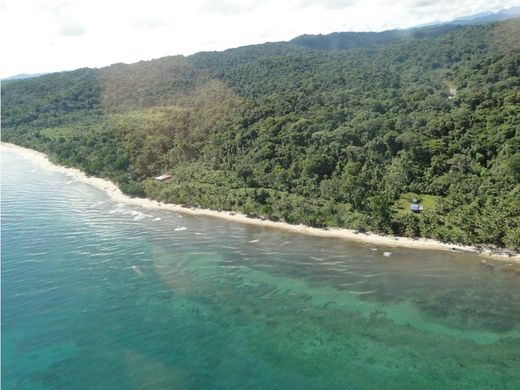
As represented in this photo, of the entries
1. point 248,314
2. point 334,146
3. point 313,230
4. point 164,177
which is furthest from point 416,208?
point 164,177

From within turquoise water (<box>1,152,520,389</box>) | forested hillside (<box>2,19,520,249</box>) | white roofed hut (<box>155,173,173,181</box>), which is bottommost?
turquoise water (<box>1,152,520,389</box>)

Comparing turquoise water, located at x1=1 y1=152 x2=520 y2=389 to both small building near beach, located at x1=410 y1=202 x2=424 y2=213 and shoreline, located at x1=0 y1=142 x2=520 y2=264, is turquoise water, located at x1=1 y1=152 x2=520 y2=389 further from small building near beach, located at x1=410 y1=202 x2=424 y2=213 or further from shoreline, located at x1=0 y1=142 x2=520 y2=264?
small building near beach, located at x1=410 y1=202 x2=424 y2=213

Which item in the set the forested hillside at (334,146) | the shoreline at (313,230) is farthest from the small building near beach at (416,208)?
the shoreline at (313,230)

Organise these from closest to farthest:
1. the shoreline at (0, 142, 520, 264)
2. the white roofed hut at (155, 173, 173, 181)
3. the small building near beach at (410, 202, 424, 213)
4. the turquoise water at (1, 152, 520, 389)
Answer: the turquoise water at (1, 152, 520, 389)
the shoreline at (0, 142, 520, 264)
the small building near beach at (410, 202, 424, 213)
the white roofed hut at (155, 173, 173, 181)

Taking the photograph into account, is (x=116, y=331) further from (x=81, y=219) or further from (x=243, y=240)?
(x=81, y=219)

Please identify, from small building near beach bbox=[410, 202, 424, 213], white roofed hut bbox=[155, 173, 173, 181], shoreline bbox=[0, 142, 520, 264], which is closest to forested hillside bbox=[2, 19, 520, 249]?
small building near beach bbox=[410, 202, 424, 213]

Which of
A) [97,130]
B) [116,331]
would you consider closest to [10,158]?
[97,130]

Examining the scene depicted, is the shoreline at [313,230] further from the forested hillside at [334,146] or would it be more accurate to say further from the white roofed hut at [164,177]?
the white roofed hut at [164,177]
